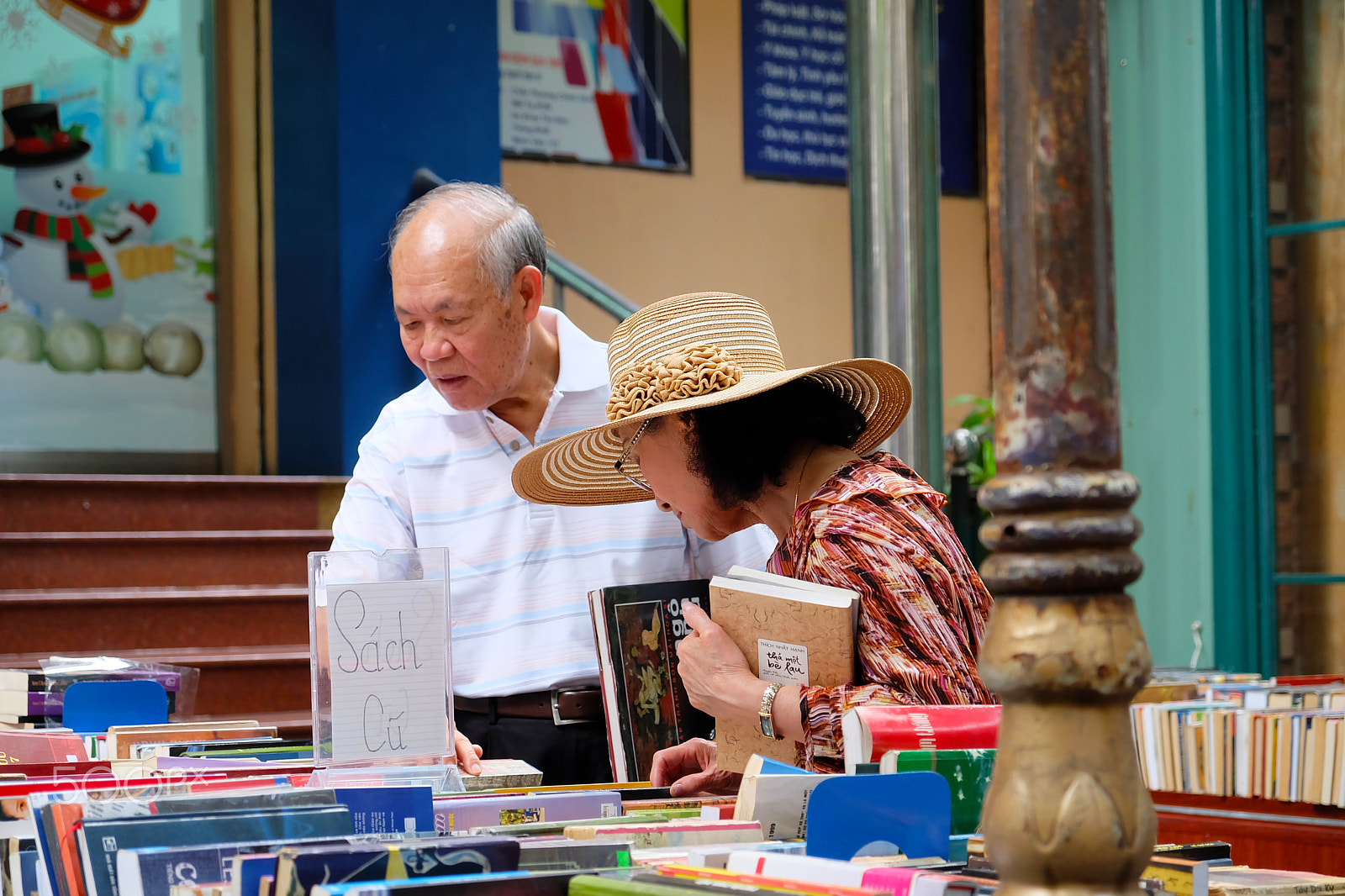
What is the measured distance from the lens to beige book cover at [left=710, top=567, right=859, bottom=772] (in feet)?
4.66

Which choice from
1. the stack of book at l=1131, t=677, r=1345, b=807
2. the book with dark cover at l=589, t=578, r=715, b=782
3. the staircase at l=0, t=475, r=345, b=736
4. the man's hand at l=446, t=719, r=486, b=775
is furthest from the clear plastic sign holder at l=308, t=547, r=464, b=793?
the staircase at l=0, t=475, r=345, b=736

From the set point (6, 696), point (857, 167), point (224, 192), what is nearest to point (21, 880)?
point (6, 696)

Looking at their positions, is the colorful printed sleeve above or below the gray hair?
below

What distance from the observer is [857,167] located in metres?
3.66

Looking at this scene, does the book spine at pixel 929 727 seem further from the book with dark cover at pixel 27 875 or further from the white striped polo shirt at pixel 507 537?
the white striped polo shirt at pixel 507 537

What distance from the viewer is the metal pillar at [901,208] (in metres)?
3.56

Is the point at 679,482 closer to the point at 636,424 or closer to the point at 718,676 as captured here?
the point at 636,424

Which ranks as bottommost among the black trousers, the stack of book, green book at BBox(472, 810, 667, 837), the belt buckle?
the stack of book

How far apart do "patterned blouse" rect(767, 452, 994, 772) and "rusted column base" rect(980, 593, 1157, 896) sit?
2.55 feet

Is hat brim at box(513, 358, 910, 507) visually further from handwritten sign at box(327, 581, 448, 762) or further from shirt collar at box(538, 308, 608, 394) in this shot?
handwritten sign at box(327, 581, 448, 762)

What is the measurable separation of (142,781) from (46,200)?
14.3 feet

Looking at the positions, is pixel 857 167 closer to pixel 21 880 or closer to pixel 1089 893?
pixel 21 880

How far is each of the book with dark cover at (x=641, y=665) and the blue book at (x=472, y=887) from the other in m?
0.95

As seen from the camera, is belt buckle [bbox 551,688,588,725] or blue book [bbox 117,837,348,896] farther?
belt buckle [bbox 551,688,588,725]
